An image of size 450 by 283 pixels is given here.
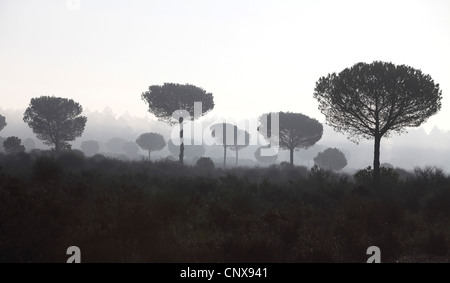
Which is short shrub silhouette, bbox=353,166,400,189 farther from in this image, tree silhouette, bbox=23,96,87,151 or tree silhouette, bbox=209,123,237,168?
tree silhouette, bbox=209,123,237,168

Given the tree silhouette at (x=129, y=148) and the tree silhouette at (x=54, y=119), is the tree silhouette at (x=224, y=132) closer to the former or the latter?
the tree silhouette at (x=54, y=119)

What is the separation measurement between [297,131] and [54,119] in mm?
35028

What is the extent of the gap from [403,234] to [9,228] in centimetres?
918

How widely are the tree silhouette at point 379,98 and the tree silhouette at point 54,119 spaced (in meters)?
36.0

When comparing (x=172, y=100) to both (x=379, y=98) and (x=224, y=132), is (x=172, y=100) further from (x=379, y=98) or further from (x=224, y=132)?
(x=224, y=132)

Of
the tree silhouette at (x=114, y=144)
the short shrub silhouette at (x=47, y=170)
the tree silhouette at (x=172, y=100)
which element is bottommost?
the short shrub silhouette at (x=47, y=170)

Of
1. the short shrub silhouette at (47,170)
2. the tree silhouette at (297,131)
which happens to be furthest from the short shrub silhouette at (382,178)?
the tree silhouette at (297,131)

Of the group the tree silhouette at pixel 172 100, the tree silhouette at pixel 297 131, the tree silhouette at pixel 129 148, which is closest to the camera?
the tree silhouette at pixel 172 100

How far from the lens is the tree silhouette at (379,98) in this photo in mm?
19297

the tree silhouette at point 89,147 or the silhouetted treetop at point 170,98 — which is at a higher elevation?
the silhouetted treetop at point 170,98

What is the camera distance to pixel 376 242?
6.86 metres

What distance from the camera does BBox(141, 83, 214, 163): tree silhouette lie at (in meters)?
37.0

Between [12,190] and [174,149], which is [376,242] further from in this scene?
[174,149]

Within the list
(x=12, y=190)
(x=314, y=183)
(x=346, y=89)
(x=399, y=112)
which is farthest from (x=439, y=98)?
(x=12, y=190)
